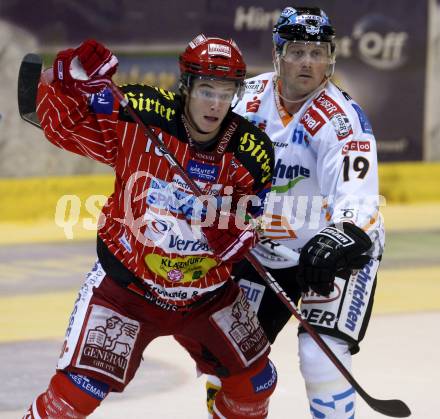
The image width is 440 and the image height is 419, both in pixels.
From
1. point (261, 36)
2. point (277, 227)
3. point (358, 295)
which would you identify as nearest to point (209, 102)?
point (277, 227)

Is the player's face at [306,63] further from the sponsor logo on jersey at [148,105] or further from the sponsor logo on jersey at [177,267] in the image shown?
the sponsor logo on jersey at [177,267]

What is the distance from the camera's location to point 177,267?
179 inches

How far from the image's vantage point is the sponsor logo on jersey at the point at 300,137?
4992mm

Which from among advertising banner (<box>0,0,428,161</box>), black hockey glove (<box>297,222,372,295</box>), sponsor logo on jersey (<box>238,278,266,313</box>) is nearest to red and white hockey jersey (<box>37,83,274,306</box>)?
black hockey glove (<box>297,222,372,295</box>)

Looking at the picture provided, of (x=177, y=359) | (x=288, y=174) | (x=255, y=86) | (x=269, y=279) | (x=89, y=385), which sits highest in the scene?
(x=255, y=86)

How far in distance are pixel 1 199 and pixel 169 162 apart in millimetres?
6094

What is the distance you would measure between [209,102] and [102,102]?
0.37 meters

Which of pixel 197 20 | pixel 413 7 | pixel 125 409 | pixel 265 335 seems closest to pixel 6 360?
pixel 125 409

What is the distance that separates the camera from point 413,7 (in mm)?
11945

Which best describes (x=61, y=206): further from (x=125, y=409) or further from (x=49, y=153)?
(x=125, y=409)

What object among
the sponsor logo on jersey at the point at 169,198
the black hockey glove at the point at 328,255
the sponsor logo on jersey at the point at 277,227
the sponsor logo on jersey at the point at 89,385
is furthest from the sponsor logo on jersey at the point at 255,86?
the sponsor logo on jersey at the point at 89,385

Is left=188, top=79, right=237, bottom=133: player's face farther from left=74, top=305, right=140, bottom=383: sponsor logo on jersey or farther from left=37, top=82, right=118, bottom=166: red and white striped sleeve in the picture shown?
left=74, top=305, right=140, bottom=383: sponsor logo on jersey

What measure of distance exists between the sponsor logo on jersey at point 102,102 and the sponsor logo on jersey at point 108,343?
0.69 metres

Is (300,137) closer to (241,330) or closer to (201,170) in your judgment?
(201,170)
